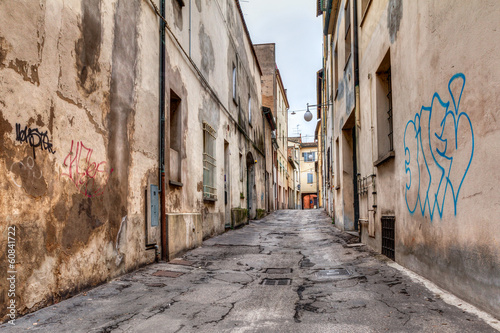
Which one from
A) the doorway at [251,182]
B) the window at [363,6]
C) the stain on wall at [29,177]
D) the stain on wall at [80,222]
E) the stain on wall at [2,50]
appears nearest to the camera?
the stain on wall at [2,50]

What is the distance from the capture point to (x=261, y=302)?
3801 mm

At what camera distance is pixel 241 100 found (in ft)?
48.4

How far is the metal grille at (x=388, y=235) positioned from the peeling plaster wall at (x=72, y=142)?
355 cm

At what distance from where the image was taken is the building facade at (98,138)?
3201mm

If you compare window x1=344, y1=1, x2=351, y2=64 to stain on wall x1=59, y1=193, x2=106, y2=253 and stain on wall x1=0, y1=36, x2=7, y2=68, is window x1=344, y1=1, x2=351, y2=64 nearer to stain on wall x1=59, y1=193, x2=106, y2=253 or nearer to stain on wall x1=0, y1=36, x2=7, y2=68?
stain on wall x1=59, y1=193, x2=106, y2=253

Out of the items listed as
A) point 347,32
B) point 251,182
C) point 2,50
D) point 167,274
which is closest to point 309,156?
point 251,182

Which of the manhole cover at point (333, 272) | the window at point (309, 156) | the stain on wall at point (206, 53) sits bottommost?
the manhole cover at point (333, 272)

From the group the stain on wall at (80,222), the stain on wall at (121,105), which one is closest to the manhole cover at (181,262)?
the stain on wall at (121,105)

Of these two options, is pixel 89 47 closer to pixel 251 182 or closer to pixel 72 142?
pixel 72 142

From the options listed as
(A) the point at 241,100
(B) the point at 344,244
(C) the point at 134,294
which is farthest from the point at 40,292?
(A) the point at 241,100

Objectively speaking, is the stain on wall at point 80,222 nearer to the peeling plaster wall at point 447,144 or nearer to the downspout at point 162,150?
the downspout at point 162,150

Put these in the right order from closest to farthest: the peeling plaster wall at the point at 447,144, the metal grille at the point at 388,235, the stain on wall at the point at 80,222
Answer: the peeling plaster wall at the point at 447,144 → the stain on wall at the point at 80,222 → the metal grille at the point at 388,235

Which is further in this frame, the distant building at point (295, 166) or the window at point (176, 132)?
the distant building at point (295, 166)

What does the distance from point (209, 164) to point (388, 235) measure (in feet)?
16.3
